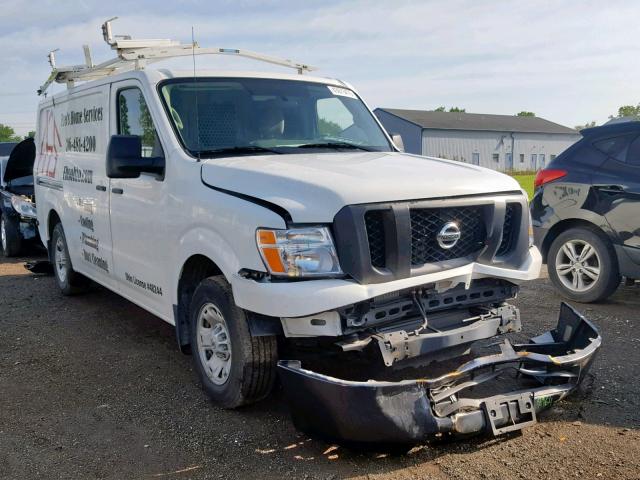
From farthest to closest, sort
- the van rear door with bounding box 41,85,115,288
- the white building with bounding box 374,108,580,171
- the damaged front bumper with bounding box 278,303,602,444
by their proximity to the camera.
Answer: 1. the white building with bounding box 374,108,580,171
2. the van rear door with bounding box 41,85,115,288
3. the damaged front bumper with bounding box 278,303,602,444

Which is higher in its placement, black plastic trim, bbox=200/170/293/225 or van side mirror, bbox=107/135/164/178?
van side mirror, bbox=107/135/164/178

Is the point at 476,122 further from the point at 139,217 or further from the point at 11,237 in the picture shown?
the point at 139,217

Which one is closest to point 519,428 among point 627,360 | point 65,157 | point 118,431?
point 627,360

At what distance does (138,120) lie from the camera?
4891 millimetres

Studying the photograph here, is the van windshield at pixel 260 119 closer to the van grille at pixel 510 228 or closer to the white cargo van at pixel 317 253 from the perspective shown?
the white cargo van at pixel 317 253

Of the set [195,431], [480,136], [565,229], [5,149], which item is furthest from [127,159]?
[480,136]

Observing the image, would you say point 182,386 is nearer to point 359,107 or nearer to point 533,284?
point 359,107

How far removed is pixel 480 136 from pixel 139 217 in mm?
60976

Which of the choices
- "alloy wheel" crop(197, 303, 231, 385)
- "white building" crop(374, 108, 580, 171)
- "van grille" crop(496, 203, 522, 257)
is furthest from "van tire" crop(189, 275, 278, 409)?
"white building" crop(374, 108, 580, 171)

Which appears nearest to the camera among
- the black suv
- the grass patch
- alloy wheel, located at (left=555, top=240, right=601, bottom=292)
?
the black suv

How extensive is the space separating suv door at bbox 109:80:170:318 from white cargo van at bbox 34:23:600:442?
0.02 metres

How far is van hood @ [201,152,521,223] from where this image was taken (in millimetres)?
3318

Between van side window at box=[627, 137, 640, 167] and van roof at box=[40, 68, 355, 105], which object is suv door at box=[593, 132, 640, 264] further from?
van roof at box=[40, 68, 355, 105]

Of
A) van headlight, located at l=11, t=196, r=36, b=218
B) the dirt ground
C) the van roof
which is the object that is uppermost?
the van roof
